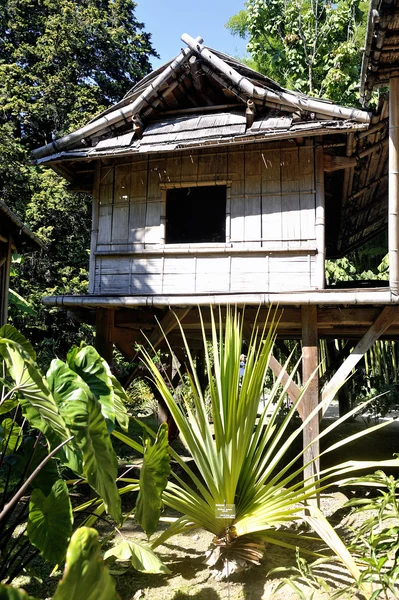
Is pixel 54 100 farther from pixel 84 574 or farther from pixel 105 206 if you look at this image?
pixel 84 574

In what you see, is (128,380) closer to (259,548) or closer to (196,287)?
(196,287)

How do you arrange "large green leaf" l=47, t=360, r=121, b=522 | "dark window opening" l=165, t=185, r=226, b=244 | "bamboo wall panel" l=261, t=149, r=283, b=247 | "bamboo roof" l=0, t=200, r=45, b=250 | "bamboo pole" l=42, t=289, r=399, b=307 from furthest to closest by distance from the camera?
"dark window opening" l=165, t=185, r=226, b=244 < "bamboo wall panel" l=261, t=149, r=283, b=247 < "bamboo roof" l=0, t=200, r=45, b=250 < "bamboo pole" l=42, t=289, r=399, b=307 < "large green leaf" l=47, t=360, r=121, b=522

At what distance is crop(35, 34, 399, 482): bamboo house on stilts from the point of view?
5719 mm

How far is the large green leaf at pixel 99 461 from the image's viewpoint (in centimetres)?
220

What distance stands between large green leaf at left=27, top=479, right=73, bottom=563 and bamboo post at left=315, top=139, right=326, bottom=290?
3847mm

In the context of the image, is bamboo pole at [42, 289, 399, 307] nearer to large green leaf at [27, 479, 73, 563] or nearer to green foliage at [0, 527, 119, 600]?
large green leaf at [27, 479, 73, 563]

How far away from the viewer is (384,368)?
1276 centimetres

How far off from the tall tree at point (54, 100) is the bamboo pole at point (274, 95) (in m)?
7.56

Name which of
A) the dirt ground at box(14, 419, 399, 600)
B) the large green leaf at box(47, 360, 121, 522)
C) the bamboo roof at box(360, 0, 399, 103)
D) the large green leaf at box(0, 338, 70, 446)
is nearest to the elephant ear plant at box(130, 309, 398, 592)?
the dirt ground at box(14, 419, 399, 600)

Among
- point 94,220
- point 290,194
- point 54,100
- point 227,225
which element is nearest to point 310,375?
point 227,225

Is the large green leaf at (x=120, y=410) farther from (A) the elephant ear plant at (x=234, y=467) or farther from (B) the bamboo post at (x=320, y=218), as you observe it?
(B) the bamboo post at (x=320, y=218)

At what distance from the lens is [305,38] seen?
560 inches

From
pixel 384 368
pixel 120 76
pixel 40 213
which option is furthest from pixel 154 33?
pixel 384 368

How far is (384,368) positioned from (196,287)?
8.22 metres
